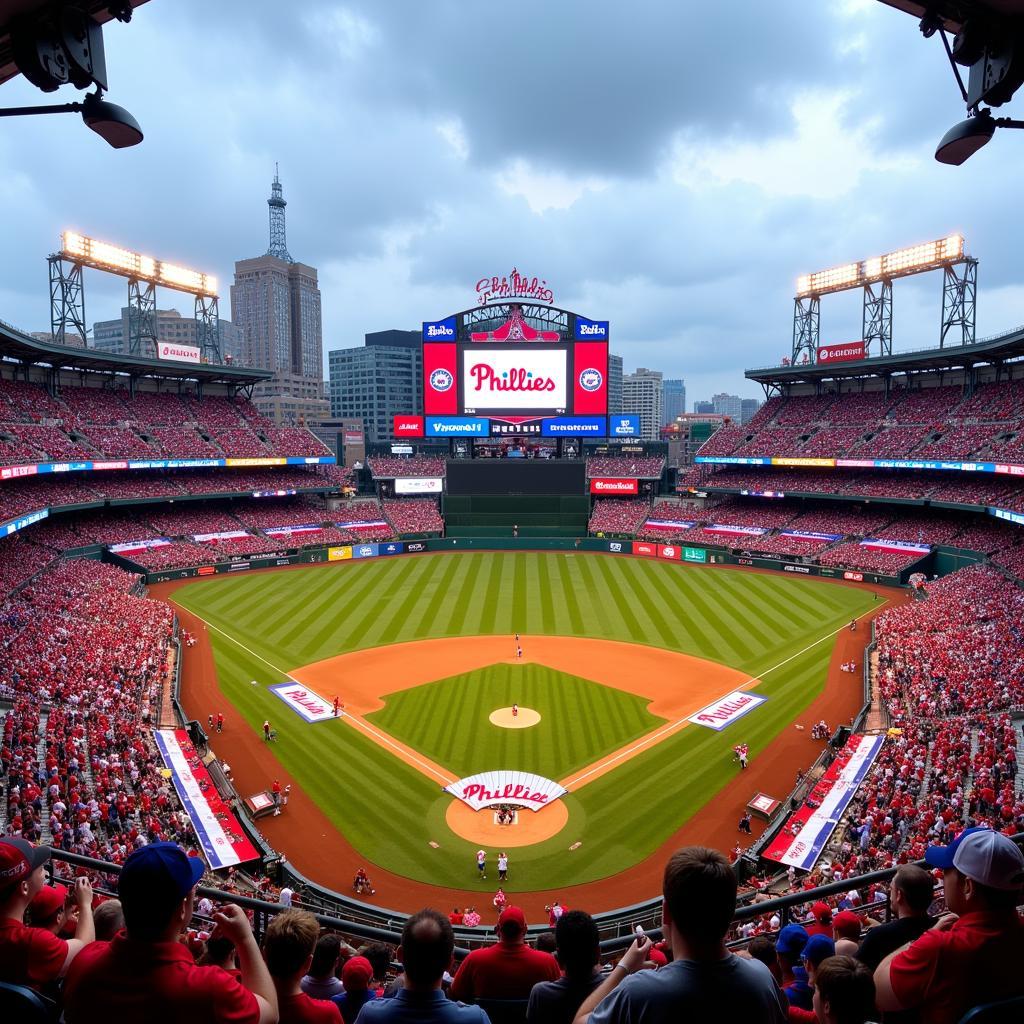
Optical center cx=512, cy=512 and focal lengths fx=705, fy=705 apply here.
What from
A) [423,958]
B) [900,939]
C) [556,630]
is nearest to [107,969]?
[423,958]

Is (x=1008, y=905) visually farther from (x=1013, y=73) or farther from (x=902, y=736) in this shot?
(x=902, y=736)

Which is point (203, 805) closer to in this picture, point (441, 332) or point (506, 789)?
point (506, 789)

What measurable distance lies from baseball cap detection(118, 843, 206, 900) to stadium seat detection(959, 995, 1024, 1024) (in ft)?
12.3

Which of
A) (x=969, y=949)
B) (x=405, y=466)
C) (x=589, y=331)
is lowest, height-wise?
(x=969, y=949)

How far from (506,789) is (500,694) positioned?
785 cm

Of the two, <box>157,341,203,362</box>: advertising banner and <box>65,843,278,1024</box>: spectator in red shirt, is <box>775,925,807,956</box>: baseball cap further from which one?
<box>157,341,203,362</box>: advertising banner

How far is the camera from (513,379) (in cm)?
6738

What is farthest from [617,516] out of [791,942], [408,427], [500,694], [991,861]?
[991,861]

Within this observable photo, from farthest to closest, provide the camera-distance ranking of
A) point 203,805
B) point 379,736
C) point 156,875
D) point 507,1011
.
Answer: point 379,736 < point 203,805 < point 507,1011 < point 156,875

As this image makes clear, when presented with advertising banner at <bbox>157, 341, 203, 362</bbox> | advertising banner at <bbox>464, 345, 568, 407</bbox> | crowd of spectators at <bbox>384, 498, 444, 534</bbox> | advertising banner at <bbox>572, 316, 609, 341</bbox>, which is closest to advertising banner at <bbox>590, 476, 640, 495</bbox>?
advertising banner at <bbox>464, 345, 568, 407</bbox>

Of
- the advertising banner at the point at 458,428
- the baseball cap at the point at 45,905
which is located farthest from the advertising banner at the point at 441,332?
the baseball cap at the point at 45,905

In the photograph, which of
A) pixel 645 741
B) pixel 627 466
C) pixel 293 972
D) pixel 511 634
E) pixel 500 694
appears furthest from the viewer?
pixel 627 466

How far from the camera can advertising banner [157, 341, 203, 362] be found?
64.1 m

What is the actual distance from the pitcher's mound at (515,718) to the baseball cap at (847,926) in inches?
850
